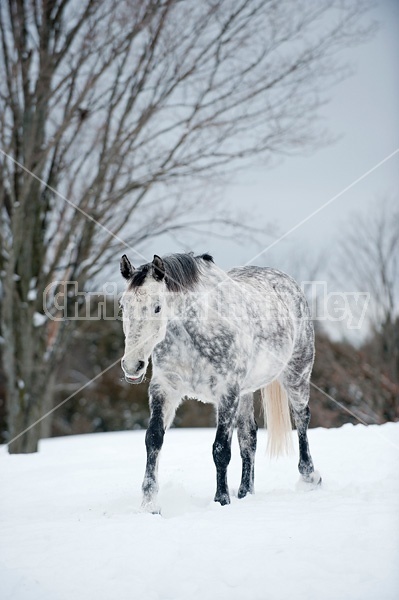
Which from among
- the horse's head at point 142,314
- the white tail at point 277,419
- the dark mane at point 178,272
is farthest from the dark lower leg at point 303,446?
the horse's head at point 142,314

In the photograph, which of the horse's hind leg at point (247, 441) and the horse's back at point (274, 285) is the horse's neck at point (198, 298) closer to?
the horse's back at point (274, 285)

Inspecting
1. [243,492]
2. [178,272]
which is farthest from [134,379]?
[243,492]

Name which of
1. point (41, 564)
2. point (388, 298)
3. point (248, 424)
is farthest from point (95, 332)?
point (41, 564)

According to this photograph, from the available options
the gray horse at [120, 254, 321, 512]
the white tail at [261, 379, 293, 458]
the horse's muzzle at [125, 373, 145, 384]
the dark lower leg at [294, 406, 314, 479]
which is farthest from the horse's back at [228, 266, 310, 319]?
the horse's muzzle at [125, 373, 145, 384]

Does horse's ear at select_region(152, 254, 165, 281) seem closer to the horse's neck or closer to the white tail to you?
the horse's neck

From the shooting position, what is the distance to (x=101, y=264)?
29.1 feet

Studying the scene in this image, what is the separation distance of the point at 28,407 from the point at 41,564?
5.35 meters

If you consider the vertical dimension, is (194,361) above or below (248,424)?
above

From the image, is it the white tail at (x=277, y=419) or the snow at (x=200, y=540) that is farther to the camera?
the white tail at (x=277, y=419)

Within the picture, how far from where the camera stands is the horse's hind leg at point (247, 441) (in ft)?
16.8

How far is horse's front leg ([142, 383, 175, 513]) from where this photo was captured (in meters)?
4.28

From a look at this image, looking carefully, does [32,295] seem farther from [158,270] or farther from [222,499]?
[222,499]

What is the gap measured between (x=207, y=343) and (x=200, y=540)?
5.11ft

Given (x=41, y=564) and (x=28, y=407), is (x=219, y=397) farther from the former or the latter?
(x=28, y=407)
